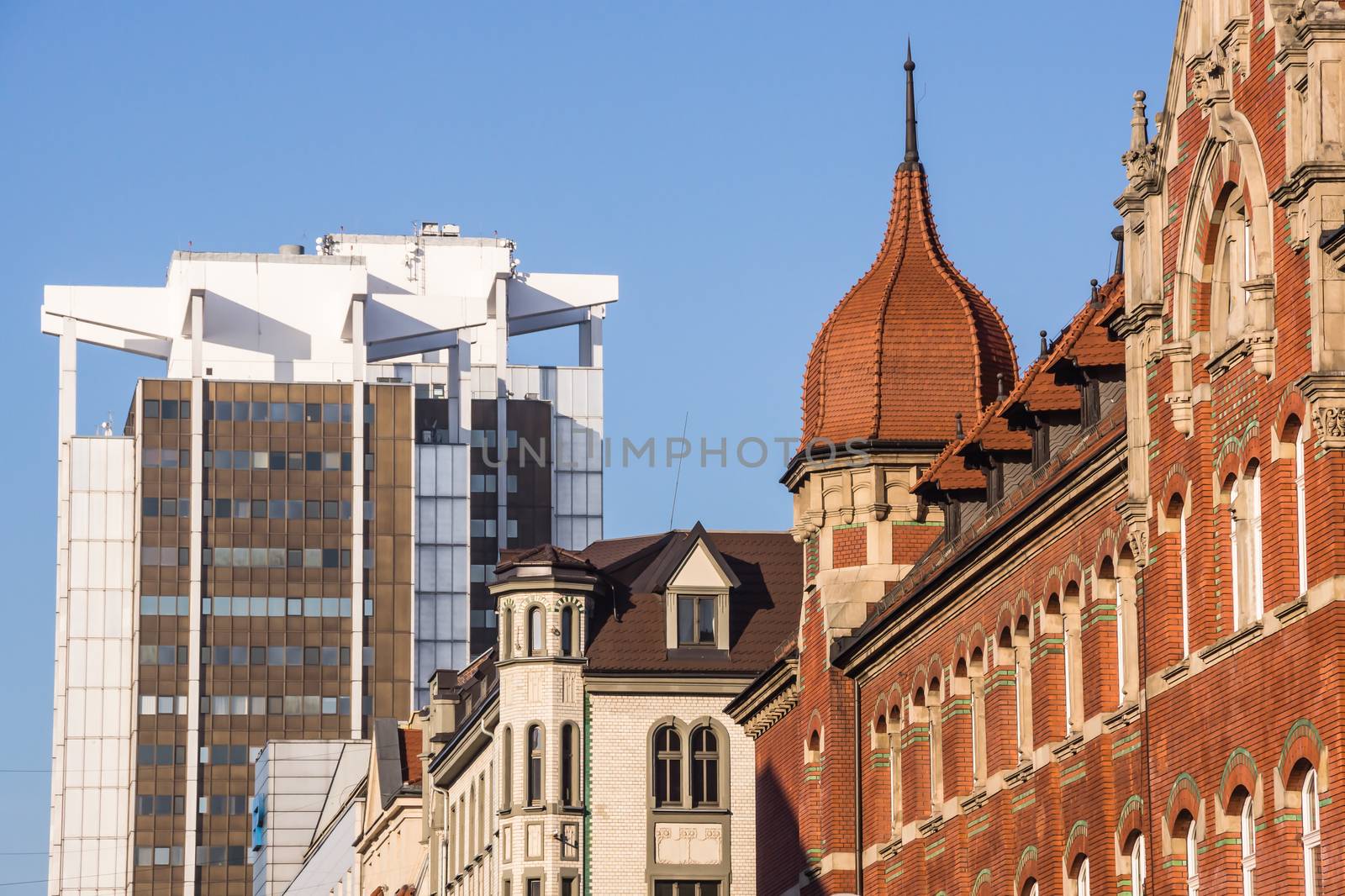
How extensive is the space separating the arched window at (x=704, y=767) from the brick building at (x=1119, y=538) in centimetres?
1618

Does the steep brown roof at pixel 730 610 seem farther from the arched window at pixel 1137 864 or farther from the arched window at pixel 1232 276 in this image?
the arched window at pixel 1232 276

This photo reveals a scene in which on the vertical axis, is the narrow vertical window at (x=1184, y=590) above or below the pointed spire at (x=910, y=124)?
below

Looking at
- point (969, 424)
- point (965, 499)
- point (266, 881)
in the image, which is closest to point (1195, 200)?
point (965, 499)

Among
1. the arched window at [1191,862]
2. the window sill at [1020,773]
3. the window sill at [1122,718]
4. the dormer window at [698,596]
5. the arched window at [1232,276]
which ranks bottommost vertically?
the arched window at [1191,862]

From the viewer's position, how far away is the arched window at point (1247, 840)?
34.8 metres

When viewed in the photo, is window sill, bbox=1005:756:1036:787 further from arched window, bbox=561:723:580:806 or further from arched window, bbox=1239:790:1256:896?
arched window, bbox=561:723:580:806

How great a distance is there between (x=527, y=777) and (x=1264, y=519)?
46.4m

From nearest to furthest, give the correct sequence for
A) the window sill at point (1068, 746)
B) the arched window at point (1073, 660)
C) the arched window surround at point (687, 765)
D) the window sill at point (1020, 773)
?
the window sill at point (1068, 746)
the arched window at point (1073, 660)
the window sill at point (1020, 773)
the arched window surround at point (687, 765)

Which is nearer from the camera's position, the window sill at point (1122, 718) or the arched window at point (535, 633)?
the window sill at point (1122, 718)

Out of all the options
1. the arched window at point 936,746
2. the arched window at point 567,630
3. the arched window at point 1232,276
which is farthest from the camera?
the arched window at point 567,630

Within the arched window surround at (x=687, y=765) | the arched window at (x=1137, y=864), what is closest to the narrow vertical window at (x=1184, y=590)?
the arched window at (x=1137, y=864)

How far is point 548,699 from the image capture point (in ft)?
259

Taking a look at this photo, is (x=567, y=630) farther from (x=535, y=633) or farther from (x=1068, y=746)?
(x=1068, y=746)

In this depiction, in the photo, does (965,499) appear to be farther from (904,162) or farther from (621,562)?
(621,562)
